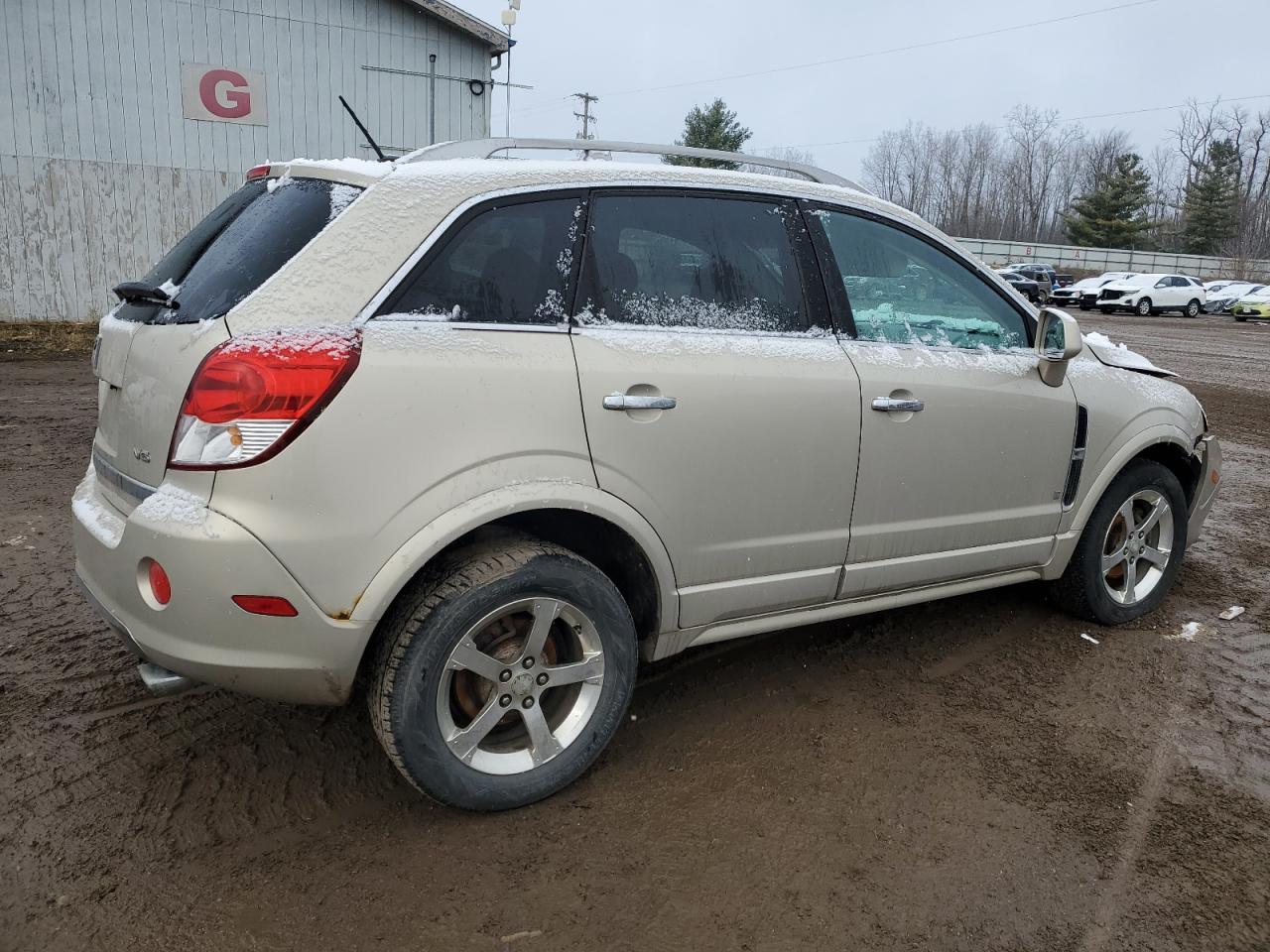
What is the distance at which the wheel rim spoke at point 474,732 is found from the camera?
2676 mm

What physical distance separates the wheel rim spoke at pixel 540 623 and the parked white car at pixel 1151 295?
1453 inches

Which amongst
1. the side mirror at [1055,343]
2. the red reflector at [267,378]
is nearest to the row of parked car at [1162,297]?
the side mirror at [1055,343]

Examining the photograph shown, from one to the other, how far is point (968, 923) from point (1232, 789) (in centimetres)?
124

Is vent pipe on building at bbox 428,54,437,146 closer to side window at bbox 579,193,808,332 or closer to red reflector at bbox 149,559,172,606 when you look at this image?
side window at bbox 579,193,808,332

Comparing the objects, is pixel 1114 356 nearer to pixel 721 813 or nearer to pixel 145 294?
pixel 721 813

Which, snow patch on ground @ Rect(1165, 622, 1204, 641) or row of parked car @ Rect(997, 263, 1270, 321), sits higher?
row of parked car @ Rect(997, 263, 1270, 321)

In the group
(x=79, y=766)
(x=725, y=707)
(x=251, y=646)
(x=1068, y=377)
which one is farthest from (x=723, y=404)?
(x=79, y=766)

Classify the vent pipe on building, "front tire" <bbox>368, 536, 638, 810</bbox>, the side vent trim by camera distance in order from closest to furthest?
"front tire" <bbox>368, 536, 638, 810</bbox> < the side vent trim < the vent pipe on building

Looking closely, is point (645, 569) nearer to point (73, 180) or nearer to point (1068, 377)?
point (1068, 377)

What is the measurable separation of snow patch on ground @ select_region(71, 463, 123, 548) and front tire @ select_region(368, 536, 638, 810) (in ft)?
2.59

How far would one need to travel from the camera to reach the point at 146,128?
14062 mm

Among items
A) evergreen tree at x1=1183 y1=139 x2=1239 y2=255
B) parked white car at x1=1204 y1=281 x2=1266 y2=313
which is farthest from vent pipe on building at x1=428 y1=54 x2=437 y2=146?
evergreen tree at x1=1183 y1=139 x2=1239 y2=255

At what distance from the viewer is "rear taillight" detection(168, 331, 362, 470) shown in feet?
7.72

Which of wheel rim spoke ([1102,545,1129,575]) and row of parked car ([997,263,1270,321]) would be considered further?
row of parked car ([997,263,1270,321])
